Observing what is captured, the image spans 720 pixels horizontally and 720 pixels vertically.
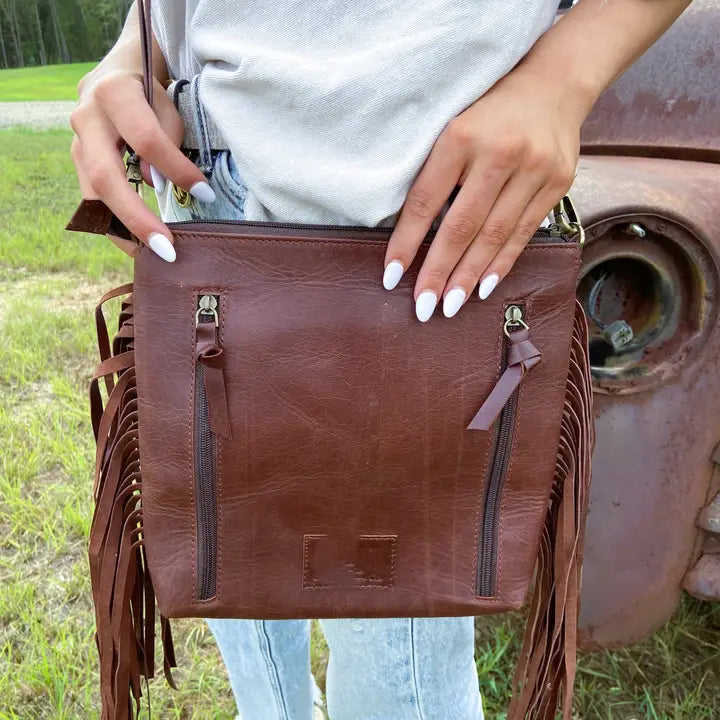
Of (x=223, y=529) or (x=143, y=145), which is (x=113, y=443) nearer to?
(x=223, y=529)

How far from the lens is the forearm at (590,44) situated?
0.60m

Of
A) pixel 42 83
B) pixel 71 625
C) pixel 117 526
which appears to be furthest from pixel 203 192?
pixel 42 83

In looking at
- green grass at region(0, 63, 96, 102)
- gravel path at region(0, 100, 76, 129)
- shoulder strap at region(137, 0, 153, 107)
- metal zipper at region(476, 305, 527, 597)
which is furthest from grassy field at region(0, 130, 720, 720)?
green grass at region(0, 63, 96, 102)

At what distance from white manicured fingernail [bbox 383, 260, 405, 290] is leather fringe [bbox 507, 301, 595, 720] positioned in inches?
9.4

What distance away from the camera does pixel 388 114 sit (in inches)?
23.8

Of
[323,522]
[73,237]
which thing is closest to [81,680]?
[323,522]

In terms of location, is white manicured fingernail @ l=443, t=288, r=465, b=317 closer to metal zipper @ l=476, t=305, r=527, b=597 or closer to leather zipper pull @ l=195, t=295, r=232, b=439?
metal zipper @ l=476, t=305, r=527, b=597

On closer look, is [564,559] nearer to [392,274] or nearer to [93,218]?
[392,274]

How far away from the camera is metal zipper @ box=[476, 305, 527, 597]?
2.23 feet

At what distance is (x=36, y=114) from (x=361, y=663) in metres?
14.5

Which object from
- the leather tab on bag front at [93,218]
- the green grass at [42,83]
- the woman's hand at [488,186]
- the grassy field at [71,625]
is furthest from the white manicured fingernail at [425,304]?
the green grass at [42,83]

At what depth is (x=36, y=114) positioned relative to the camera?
13.2m

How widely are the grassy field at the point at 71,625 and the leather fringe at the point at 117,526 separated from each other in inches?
23.8

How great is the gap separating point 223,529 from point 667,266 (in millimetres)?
659
